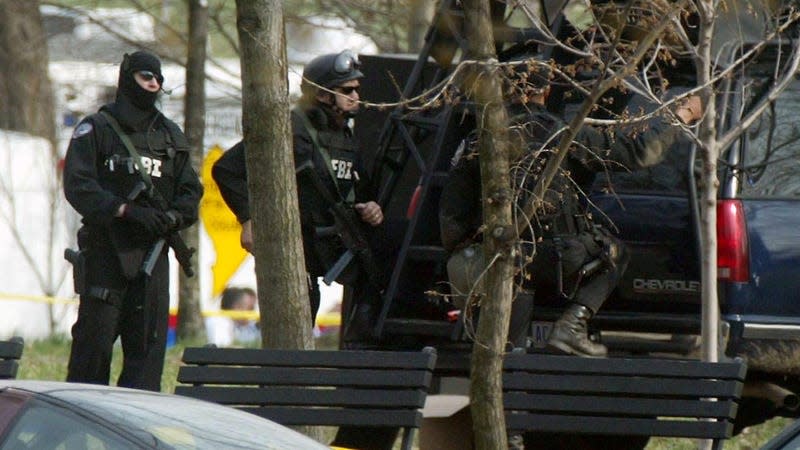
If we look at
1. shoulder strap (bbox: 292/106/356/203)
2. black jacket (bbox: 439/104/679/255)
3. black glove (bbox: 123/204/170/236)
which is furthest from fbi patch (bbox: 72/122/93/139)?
black jacket (bbox: 439/104/679/255)

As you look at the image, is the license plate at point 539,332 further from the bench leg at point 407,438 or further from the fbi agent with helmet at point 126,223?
the fbi agent with helmet at point 126,223

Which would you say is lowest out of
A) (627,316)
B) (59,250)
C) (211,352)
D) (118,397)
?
(118,397)

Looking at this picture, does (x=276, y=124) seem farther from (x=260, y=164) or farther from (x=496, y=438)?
(x=496, y=438)

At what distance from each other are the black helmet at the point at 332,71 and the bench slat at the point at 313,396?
84.8 inches

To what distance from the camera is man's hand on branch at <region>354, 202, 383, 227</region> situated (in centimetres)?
862

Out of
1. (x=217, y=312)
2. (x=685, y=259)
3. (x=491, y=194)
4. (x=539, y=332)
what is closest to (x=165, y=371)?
(x=539, y=332)

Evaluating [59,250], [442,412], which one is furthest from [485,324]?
[59,250]

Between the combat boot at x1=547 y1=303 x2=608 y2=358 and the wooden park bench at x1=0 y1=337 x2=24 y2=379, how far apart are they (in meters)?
2.50

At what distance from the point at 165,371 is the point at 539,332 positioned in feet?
13.5

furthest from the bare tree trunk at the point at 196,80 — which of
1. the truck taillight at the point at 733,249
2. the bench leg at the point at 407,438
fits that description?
the bench leg at the point at 407,438

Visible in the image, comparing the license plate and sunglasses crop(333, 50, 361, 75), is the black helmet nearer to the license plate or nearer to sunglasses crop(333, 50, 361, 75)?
sunglasses crop(333, 50, 361, 75)

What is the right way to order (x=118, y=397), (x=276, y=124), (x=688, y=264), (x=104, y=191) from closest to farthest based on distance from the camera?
1. (x=118, y=397)
2. (x=276, y=124)
3. (x=104, y=191)
4. (x=688, y=264)

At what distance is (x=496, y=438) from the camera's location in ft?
22.1

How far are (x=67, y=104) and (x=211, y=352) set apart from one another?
1118 centimetres
